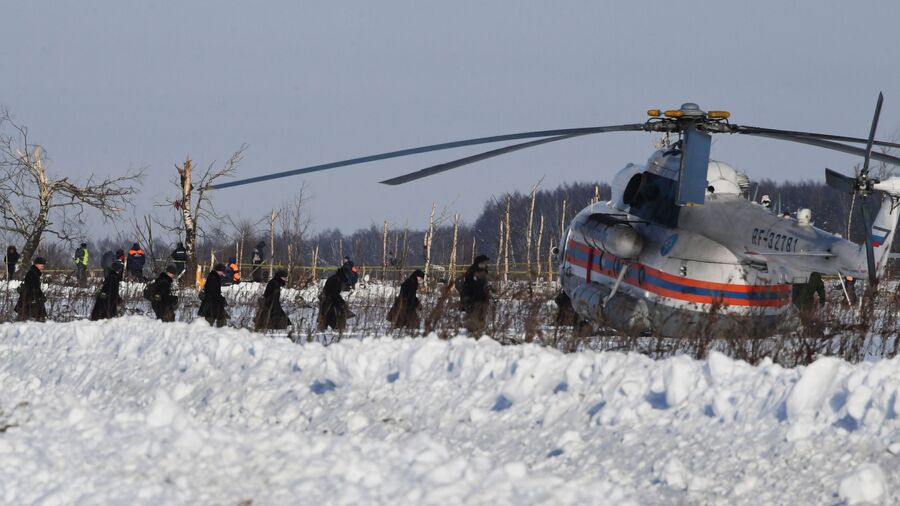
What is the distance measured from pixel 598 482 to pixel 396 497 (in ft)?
3.40

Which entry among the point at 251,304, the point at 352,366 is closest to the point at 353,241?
the point at 251,304

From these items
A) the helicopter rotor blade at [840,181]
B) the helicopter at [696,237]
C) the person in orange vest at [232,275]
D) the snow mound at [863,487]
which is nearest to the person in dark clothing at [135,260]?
the person in orange vest at [232,275]

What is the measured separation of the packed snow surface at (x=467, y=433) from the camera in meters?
4.98

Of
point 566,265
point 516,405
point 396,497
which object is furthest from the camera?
point 566,265

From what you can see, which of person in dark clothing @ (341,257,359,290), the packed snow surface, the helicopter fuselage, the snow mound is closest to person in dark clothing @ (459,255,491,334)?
the helicopter fuselage

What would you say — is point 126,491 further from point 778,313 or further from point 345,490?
point 778,313

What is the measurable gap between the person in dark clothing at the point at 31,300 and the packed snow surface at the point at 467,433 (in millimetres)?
9244

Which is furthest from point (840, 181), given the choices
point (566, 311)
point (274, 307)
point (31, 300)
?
point (31, 300)

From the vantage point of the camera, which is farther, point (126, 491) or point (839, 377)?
point (839, 377)

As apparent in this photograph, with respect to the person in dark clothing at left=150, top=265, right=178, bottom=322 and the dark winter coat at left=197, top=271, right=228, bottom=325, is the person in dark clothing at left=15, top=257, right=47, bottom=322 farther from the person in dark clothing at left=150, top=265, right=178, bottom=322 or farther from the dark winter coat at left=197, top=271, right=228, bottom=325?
the dark winter coat at left=197, top=271, right=228, bottom=325

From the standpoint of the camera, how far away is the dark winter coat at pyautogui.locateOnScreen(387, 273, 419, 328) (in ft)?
45.0

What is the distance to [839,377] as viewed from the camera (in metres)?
6.19

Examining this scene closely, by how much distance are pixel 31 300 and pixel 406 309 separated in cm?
674

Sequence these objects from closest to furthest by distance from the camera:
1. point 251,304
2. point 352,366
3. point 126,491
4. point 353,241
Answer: point 126,491
point 352,366
point 251,304
point 353,241
